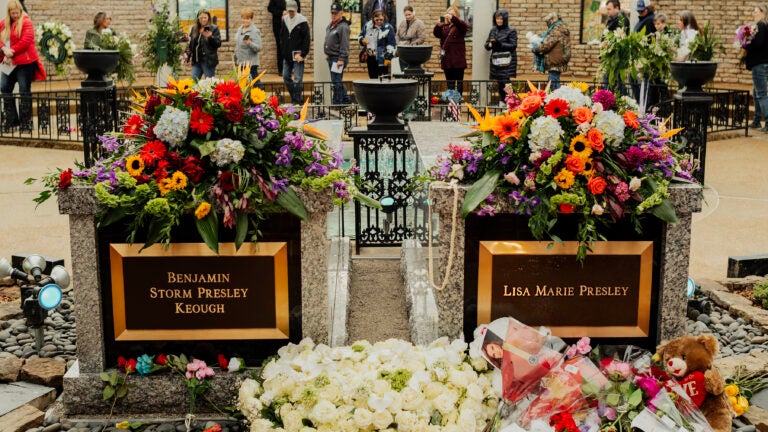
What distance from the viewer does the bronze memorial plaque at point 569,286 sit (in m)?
4.43

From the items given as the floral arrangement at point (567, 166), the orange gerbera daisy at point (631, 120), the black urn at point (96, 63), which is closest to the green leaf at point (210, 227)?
the floral arrangement at point (567, 166)

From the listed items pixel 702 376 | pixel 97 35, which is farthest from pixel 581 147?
pixel 97 35

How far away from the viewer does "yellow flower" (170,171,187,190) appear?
421 cm

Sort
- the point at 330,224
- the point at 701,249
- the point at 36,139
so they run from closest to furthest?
the point at 701,249 → the point at 330,224 → the point at 36,139

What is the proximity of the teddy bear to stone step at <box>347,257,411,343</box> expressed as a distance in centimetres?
144

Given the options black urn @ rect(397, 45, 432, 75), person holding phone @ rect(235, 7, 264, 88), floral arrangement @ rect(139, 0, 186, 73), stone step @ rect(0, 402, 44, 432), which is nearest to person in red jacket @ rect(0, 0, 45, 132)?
floral arrangement @ rect(139, 0, 186, 73)

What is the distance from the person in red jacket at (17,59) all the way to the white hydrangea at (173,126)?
10.5 meters

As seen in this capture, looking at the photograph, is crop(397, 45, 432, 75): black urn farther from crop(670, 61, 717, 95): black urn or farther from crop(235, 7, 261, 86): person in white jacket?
crop(670, 61, 717, 95): black urn

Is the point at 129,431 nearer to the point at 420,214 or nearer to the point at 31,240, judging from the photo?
the point at 420,214

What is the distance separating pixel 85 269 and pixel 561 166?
2.17m

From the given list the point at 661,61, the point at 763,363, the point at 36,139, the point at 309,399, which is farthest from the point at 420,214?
the point at 36,139

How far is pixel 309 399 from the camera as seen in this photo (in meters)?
3.88

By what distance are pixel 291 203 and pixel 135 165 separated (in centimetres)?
71

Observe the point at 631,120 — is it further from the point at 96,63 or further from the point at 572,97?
the point at 96,63
